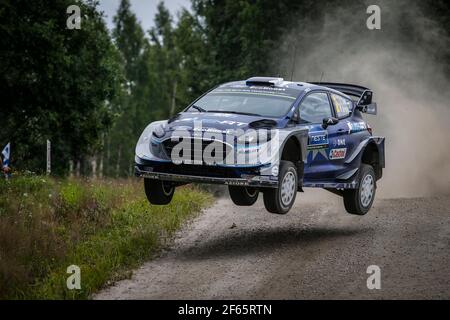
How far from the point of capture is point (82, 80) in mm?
28938

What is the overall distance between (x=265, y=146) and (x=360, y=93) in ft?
13.0

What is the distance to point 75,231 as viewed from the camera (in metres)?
12.1

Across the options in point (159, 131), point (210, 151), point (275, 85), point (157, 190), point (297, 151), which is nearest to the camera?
point (210, 151)

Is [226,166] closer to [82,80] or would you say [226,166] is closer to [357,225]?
[357,225]

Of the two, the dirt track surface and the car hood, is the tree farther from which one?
the car hood

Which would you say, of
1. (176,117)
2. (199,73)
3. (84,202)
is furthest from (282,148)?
(199,73)

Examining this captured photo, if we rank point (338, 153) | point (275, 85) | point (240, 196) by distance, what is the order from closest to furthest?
point (240, 196) < point (275, 85) < point (338, 153)

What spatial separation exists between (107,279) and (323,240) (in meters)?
3.82

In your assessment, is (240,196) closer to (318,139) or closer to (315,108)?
(318,139)

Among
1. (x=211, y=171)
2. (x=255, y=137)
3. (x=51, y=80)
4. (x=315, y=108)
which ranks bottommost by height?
(x=211, y=171)

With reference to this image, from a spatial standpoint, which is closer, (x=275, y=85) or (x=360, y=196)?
(x=275, y=85)

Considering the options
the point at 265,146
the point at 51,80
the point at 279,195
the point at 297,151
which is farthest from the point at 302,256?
the point at 51,80

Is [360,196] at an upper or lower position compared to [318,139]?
lower

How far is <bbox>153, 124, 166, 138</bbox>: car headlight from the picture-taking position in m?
10.4
